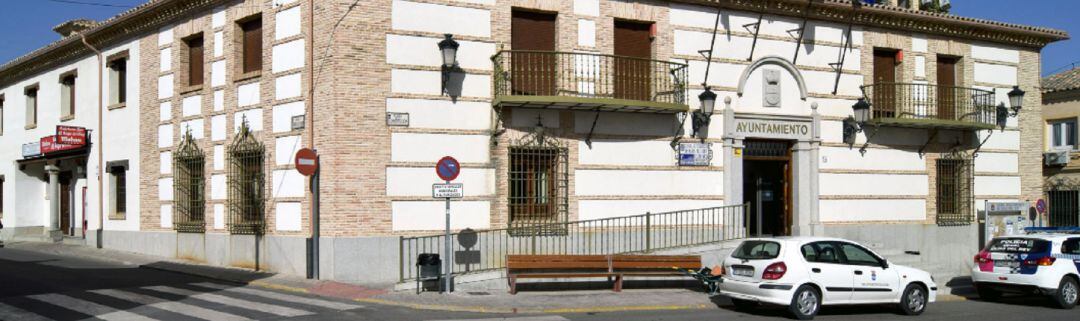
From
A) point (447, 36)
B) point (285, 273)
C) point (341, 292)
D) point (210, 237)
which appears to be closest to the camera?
point (341, 292)

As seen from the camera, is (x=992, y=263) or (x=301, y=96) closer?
(x=992, y=263)

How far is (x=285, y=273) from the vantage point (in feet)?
56.3

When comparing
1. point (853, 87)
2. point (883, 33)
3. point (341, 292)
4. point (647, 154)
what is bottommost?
point (341, 292)

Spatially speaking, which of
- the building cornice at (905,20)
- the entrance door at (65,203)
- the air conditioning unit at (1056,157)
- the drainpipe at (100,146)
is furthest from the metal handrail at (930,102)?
the entrance door at (65,203)

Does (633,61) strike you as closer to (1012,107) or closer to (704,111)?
(704,111)

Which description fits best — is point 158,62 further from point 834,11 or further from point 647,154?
point 834,11

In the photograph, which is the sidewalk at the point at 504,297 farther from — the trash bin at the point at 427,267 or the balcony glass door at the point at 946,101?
the balcony glass door at the point at 946,101

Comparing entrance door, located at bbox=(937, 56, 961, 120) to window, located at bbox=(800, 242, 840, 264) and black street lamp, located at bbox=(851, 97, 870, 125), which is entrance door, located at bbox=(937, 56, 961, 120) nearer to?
black street lamp, located at bbox=(851, 97, 870, 125)

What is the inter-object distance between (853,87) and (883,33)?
1.60m

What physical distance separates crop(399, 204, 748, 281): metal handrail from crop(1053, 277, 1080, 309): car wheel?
18.3 ft

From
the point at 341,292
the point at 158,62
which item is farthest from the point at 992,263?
the point at 158,62

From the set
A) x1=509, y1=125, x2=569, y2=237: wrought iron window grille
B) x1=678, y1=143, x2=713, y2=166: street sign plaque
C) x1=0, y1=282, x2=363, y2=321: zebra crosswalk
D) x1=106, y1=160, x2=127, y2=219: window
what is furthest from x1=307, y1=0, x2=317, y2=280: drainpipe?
x1=106, y1=160, x2=127, y2=219: window

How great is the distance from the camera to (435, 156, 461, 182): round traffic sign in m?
14.6

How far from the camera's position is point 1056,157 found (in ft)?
91.8
